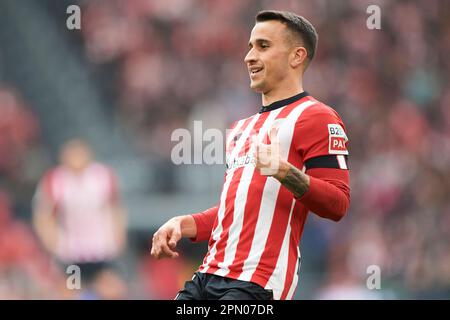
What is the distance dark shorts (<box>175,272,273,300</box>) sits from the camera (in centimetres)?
370

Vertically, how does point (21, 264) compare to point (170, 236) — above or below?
below

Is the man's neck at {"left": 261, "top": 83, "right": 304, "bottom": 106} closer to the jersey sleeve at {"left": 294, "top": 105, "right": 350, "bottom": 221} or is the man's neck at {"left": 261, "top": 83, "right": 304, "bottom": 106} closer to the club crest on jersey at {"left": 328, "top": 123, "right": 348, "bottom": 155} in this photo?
the jersey sleeve at {"left": 294, "top": 105, "right": 350, "bottom": 221}

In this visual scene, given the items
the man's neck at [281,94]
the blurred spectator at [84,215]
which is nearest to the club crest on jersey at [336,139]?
the man's neck at [281,94]

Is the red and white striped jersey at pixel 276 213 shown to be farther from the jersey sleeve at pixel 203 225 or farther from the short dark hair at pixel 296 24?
the short dark hair at pixel 296 24

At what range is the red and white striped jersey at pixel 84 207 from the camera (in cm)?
864

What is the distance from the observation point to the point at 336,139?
3773mm

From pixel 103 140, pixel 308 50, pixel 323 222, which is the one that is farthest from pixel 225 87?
pixel 308 50

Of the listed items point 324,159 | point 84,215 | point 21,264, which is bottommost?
point 21,264

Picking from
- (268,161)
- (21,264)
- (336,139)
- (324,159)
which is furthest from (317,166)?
(21,264)

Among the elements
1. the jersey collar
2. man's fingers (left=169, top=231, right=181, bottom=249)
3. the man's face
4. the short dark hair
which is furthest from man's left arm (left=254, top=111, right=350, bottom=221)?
man's fingers (left=169, top=231, right=181, bottom=249)

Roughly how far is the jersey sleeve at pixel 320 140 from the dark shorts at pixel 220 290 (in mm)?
554

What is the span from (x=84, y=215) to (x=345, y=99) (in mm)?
4488

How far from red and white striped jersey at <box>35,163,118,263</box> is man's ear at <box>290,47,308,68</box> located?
473cm

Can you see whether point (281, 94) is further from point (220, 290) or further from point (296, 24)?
point (220, 290)
